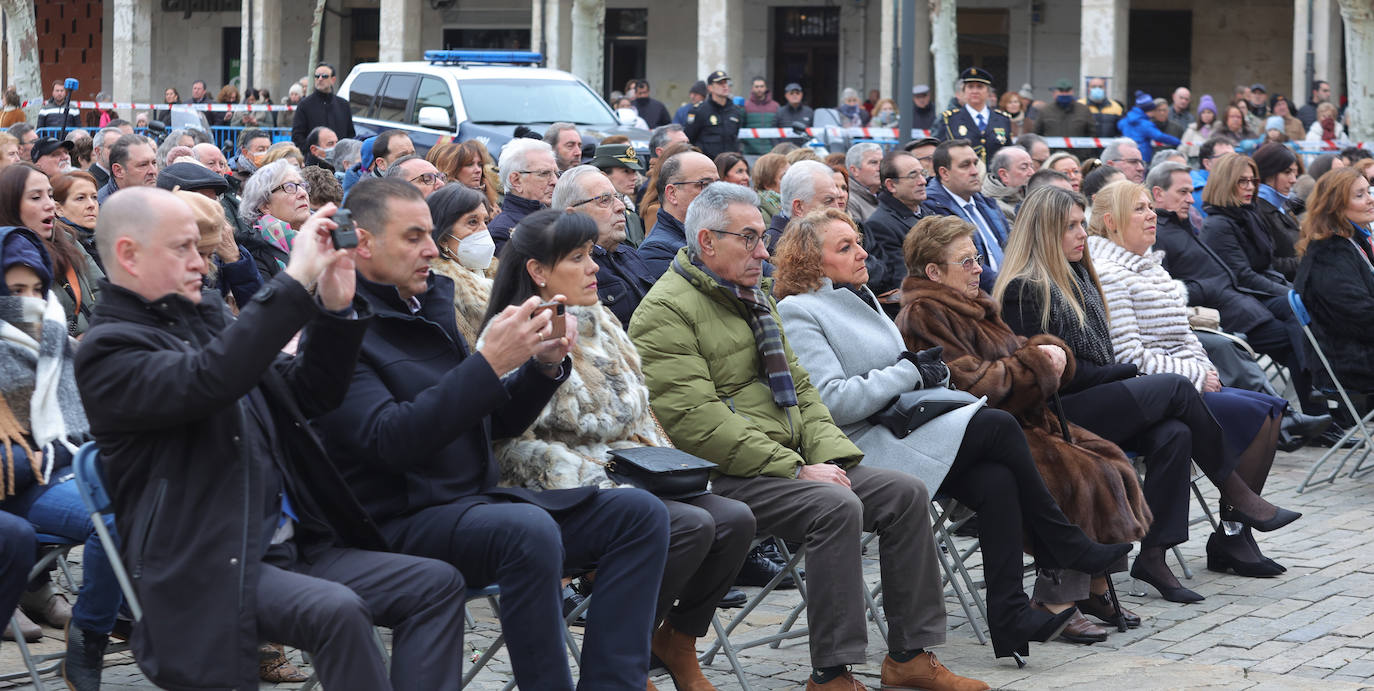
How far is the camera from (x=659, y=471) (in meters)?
4.69

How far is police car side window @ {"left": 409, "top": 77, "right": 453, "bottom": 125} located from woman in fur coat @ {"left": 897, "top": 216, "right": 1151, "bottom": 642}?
11.2 m

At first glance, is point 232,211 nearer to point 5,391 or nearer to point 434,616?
point 5,391

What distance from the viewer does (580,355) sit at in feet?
15.8

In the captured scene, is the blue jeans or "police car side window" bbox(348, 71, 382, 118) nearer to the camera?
the blue jeans

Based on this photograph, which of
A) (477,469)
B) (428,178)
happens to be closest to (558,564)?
(477,469)

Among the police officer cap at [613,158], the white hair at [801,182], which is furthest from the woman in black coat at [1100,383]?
the police officer cap at [613,158]

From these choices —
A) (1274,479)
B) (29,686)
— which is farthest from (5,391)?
(1274,479)

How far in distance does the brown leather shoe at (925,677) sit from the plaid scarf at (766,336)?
0.91 meters

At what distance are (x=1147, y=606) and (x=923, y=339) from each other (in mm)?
1473

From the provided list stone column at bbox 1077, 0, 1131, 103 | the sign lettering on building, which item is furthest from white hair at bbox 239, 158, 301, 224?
the sign lettering on building

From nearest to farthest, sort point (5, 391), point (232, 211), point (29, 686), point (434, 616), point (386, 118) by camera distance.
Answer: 1. point (434, 616)
2. point (5, 391)
3. point (29, 686)
4. point (232, 211)
5. point (386, 118)

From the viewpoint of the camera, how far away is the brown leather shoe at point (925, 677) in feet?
17.3

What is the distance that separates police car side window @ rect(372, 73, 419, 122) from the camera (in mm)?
17469

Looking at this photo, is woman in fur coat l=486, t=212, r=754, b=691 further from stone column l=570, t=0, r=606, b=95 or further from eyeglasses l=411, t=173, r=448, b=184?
stone column l=570, t=0, r=606, b=95
